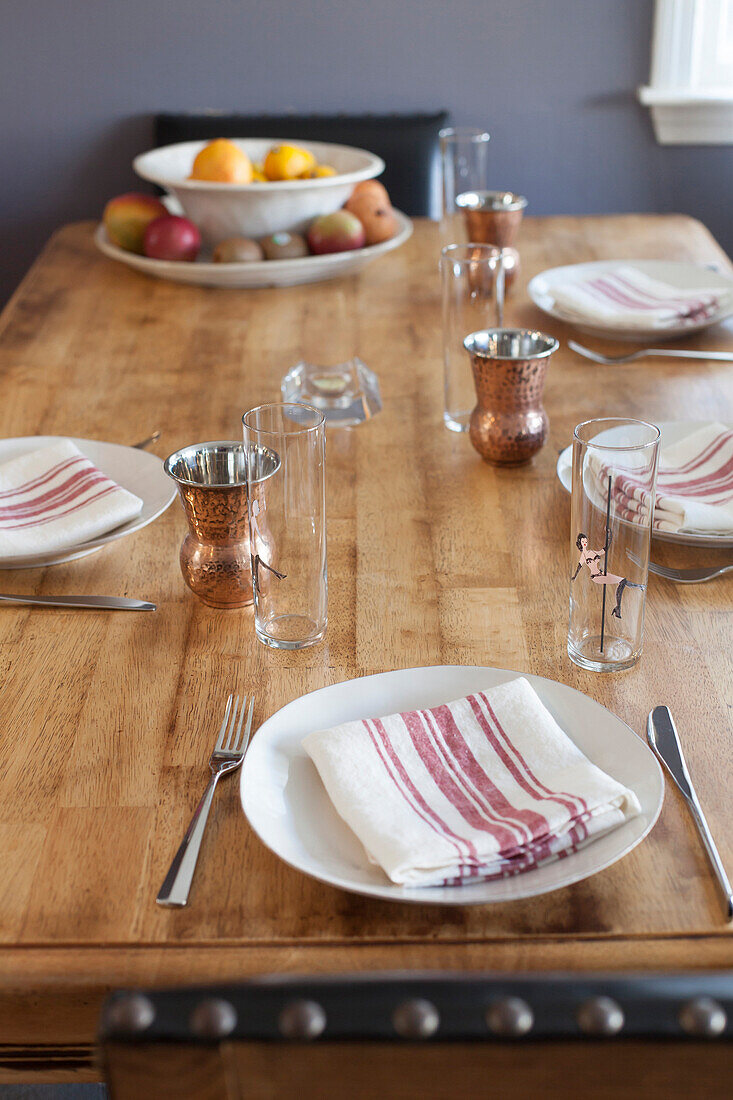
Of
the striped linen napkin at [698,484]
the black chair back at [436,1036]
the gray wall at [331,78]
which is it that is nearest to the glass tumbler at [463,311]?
the striped linen napkin at [698,484]

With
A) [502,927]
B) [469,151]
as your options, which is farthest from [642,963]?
[469,151]

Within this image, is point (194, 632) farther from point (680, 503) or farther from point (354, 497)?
point (680, 503)

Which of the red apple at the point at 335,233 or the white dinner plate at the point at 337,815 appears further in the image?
the red apple at the point at 335,233

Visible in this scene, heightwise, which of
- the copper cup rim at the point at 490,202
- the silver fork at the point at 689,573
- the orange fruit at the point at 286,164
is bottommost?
the silver fork at the point at 689,573

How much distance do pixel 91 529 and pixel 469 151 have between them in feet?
3.99

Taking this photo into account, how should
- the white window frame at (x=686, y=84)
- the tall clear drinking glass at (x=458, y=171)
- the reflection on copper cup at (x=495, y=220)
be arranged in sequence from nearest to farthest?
the reflection on copper cup at (x=495, y=220), the tall clear drinking glass at (x=458, y=171), the white window frame at (x=686, y=84)

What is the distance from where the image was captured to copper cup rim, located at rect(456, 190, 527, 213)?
A: 1696 millimetres

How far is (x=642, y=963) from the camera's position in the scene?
56 cm

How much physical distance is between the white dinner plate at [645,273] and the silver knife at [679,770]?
0.84 m

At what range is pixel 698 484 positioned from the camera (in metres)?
1.03

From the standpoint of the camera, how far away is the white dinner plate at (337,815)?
1.92 feet

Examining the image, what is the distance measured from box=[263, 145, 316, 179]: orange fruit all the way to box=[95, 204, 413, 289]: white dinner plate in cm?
16

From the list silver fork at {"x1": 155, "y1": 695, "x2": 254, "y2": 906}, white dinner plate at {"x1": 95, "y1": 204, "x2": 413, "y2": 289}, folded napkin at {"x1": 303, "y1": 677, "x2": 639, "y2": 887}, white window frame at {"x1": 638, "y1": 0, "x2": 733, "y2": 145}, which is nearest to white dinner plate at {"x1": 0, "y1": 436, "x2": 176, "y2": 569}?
silver fork at {"x1": 155, "y1": 695, "x2": 254, "y2": 906}

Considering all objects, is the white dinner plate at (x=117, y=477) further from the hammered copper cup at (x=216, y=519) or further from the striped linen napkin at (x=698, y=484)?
the striped linen napkin at (x=698, y=484)
